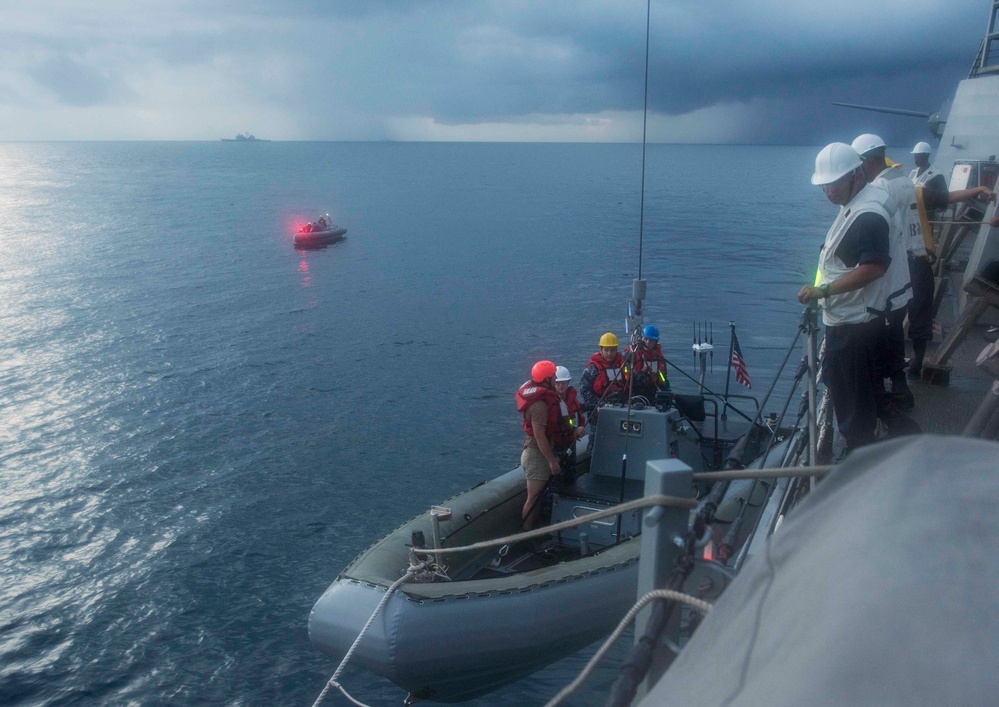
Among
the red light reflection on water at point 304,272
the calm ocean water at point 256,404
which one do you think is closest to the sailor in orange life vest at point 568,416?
the calm ocean water at point 256,404

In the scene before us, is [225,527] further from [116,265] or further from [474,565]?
[116,265]

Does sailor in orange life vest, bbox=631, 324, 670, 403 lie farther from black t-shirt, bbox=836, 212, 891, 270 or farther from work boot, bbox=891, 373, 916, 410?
black t-shirt, bbox=836, 212, 891, 270

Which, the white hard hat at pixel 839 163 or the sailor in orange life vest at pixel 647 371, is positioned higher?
the white hard hat at pixel 839 163

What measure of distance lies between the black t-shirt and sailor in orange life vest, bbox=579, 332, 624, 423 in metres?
5.51

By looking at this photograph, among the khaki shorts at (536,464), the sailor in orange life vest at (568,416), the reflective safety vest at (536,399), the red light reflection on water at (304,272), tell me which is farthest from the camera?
the red light reflection on water at (304,272)

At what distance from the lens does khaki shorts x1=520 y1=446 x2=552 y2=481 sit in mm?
9008

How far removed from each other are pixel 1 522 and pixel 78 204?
75.0 metres

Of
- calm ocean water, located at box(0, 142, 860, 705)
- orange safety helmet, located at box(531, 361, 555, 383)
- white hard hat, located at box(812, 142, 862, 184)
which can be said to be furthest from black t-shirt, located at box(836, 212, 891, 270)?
calm ocean water, located at box(0, 142, 860, 705)

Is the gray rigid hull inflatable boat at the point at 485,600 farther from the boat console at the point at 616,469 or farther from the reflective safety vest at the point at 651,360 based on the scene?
the reflective safety vest at the point at 651,360

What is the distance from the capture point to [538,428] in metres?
8.75

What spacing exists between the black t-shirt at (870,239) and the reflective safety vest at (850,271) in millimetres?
30

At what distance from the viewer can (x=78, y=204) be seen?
7856 centimetres

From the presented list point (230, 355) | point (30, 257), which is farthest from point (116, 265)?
point (230, 355)

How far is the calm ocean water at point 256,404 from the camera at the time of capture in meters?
10.8
